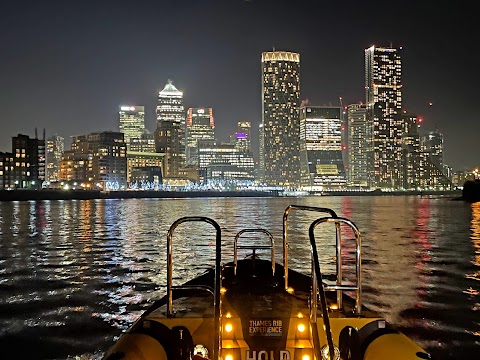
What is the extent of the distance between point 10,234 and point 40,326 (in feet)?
103

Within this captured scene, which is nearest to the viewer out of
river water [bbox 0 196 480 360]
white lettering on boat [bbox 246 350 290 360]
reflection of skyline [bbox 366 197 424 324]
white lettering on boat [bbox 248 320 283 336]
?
white lettering on boat [bbox 246 350 290 360]

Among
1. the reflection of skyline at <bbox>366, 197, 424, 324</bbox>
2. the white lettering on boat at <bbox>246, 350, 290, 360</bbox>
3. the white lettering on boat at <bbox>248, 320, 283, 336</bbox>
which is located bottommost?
the reflection of skyline at <bbox>366, 197, 424, 324</bbox>

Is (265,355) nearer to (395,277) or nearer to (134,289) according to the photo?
(134,289)

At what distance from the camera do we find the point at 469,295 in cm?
1552

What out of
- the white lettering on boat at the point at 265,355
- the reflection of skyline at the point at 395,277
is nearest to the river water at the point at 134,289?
the reflection of skyline at the point at 395,277

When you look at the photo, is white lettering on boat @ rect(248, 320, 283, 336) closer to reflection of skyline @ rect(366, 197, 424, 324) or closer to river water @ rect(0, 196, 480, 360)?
river water @ rect(0, 196, 480, 360)

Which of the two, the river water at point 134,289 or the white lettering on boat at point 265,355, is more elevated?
the white lettering on boat at point 265,355

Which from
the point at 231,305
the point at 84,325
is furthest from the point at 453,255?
the point at 231,305

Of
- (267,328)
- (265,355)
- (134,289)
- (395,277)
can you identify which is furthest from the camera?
(395,277)

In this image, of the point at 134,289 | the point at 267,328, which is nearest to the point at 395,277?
the point at 134,289

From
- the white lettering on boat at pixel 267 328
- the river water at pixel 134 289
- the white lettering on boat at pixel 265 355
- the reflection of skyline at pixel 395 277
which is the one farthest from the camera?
the reflection of skyline at pixel 395 277

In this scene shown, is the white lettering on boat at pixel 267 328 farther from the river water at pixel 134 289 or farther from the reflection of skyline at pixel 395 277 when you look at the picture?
the reflection of skyline at pixel 395 277

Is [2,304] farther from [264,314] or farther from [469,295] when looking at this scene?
[469,295]

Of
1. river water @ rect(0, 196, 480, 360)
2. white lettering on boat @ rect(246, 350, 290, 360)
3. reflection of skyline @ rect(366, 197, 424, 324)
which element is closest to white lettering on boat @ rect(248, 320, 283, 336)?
white lettering on boat @ rect(246, 350, 290, 360)
